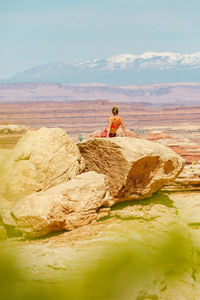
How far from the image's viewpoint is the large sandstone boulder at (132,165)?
6.55 meters

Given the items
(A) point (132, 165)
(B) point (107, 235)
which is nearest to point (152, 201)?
(A) point (132, 165)

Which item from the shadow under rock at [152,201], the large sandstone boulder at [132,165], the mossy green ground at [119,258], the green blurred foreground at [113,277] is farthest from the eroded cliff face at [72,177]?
the green blurred foreground at [113,277]

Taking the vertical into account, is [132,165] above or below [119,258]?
below

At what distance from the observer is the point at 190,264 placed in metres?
4.28

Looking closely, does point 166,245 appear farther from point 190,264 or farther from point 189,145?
point 189,145

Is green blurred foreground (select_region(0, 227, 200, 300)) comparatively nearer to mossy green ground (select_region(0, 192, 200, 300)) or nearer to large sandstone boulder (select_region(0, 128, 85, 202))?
mossy green ground (select_region(0, 192, 200, 300))

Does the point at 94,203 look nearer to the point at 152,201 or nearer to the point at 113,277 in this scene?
the point at 152,201

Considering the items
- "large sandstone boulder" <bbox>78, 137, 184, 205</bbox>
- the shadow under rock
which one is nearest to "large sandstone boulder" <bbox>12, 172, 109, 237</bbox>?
"large sandstone boulder" <bbox>78, 137, 184, 205</bbox>

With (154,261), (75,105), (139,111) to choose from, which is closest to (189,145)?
(154,261)

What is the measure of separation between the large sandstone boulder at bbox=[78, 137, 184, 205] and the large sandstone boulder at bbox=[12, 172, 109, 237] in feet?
1.45

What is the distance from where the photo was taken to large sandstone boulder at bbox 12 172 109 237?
532cm

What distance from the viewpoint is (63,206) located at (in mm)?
5629

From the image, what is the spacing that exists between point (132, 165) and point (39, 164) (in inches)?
67.1

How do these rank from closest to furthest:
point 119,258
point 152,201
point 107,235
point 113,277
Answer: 1. point 119,258
2. point 113,277
3. point 107,235
4. point 152,201
